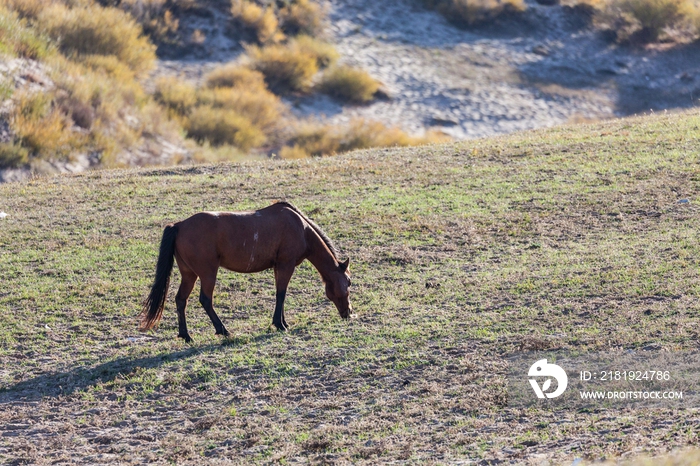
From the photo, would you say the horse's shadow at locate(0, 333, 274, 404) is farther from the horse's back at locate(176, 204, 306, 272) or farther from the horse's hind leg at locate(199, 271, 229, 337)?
the horse's back at locate(176, 204, 306, 272)

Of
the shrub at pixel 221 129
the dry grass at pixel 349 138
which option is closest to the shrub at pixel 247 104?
the shrub at pixel 221 129

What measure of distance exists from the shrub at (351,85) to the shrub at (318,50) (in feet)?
4.76

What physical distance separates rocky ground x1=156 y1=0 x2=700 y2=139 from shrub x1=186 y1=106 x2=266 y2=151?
3137 millimetres

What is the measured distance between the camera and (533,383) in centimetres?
802

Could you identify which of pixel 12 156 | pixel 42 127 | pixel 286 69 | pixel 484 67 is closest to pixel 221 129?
pixel 286 69

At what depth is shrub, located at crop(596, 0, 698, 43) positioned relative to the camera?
1543 inches

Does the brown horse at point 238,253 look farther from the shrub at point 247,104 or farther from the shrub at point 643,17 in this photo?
the shrub at point 643,17

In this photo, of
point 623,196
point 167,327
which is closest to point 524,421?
point 167,327

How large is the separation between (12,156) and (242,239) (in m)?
14.4

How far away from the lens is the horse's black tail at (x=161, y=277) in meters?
9.59

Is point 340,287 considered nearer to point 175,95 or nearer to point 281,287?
point 281,287

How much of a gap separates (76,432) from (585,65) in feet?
109

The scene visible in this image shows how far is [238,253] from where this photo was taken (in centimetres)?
996

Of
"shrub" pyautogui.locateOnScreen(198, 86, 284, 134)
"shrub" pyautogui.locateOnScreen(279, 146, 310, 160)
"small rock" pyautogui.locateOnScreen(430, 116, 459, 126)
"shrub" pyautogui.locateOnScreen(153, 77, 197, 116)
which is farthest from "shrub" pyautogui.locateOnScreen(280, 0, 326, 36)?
"shrub" pyautogui.locateOnScreen(279, 146, 310, 160)
